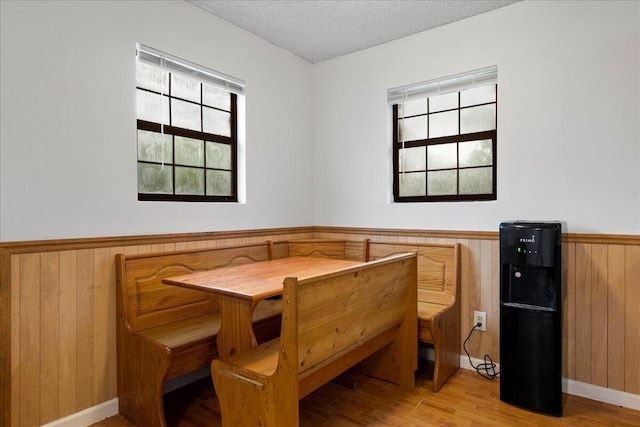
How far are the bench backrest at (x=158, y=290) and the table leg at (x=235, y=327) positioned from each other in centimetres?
49

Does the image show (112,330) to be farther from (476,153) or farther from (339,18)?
(476,153)

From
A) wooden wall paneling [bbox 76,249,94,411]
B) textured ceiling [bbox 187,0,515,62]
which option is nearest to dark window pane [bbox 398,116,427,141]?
textured ceiling [bbox 187,0,515,62]

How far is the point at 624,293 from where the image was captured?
233 cm

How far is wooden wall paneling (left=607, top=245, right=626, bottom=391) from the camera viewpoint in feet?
7.66

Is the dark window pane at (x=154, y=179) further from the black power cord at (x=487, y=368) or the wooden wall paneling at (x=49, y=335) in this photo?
the black power cord at (x=487, y=368)

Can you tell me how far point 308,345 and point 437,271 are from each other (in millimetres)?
1634

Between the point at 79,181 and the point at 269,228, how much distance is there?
4.96 ft

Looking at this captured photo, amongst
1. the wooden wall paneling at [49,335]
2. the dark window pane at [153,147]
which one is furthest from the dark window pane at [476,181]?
the wooden wall paneling at [49,335]

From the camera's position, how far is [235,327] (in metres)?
1.97

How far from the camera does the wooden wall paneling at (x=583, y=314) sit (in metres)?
2.44

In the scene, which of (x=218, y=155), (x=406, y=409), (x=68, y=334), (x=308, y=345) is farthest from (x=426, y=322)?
(x=68, y=334)

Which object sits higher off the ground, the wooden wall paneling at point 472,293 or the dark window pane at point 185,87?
the dark window pane at point 185,87

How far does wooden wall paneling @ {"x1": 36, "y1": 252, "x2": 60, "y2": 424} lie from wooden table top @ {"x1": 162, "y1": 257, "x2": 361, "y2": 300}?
572mm

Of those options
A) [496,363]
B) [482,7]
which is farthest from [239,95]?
[496,363]
